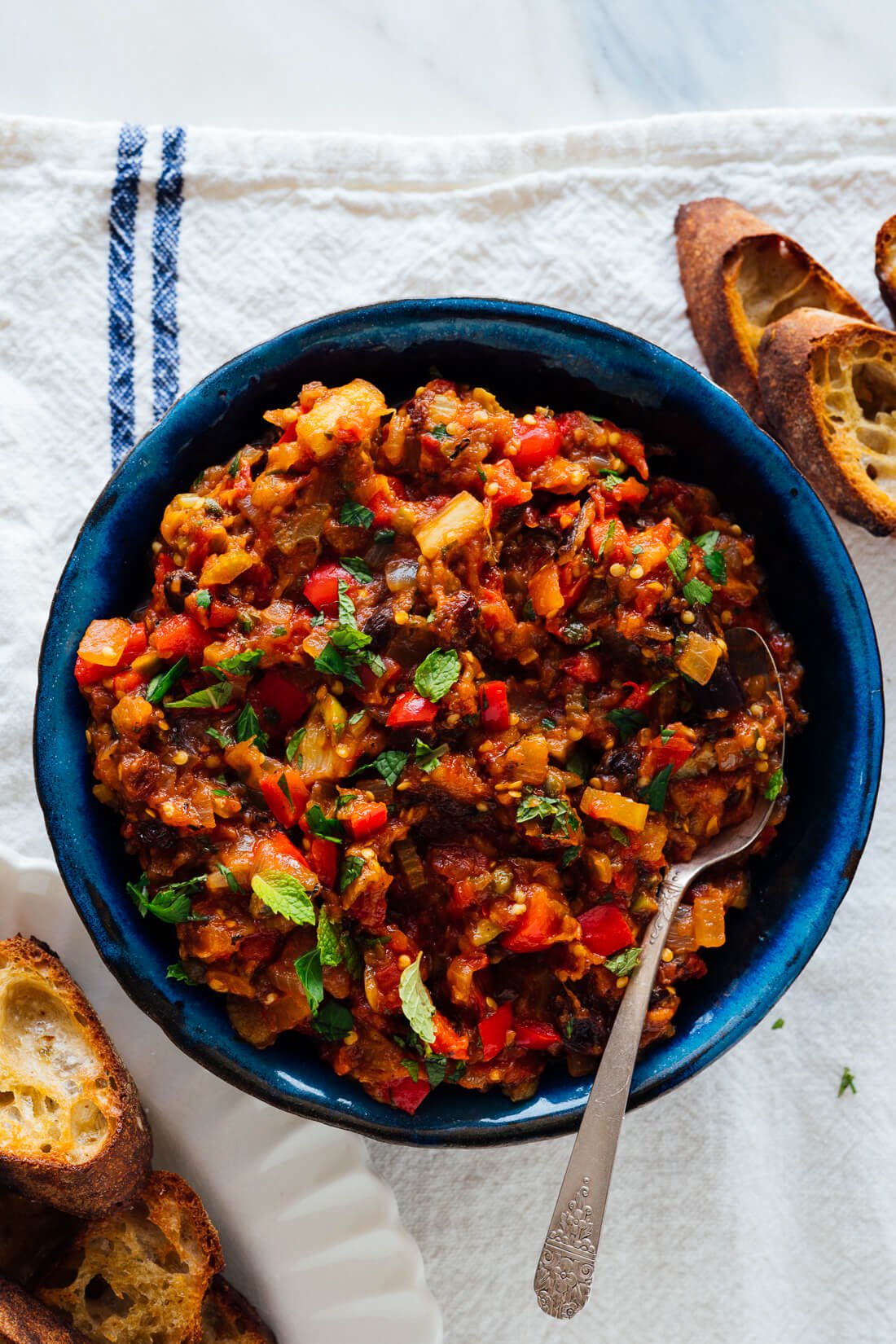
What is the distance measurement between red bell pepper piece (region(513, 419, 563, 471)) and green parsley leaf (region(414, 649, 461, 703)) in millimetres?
656

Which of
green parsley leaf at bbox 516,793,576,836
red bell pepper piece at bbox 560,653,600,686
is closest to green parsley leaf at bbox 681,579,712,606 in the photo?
red bell pepper piece at bbox 560,653,600,686

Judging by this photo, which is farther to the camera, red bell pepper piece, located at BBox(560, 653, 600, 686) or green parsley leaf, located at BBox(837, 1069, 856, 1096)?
green parsley leaf, located at BBox(837, 1069, 856, 1096)

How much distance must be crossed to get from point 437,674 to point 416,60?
9.54 ft

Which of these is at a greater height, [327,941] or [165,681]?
[165,681]

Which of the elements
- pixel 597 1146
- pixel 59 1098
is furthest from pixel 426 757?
pixel 59 1098

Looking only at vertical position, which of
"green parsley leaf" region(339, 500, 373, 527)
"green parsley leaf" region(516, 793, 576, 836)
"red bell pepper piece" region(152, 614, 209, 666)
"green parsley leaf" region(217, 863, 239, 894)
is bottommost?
"green parsley leaf" region(217, 863, 239, 894)

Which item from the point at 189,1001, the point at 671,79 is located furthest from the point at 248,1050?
the point at 671,79

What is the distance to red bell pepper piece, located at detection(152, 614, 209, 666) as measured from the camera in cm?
349

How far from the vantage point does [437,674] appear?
3314 millimetres

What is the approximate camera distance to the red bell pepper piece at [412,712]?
131 inches

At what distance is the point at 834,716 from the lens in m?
3.86

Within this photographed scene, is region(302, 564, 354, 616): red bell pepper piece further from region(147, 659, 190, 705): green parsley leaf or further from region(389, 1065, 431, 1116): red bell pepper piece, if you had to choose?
region(389, 1065, 431, 1116): red bell pepper piece

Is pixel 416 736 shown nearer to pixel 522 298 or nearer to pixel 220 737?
pixel 220 737

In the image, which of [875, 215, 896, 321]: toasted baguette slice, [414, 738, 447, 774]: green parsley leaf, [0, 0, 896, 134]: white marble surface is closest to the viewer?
[414, 738, 447, 774]: green parsley leaf
